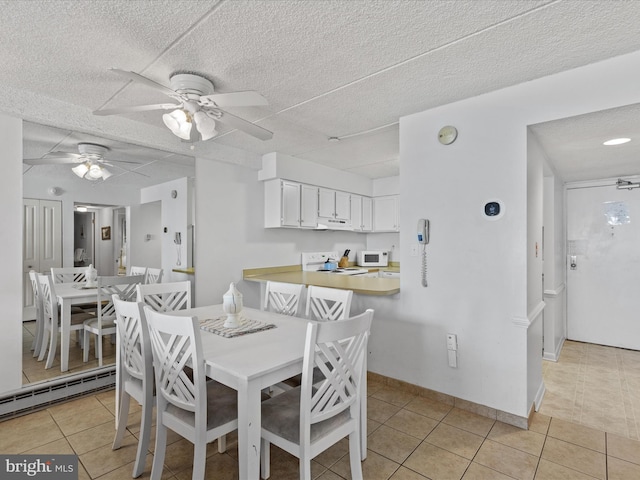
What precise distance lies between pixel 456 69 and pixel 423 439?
2.30 metres

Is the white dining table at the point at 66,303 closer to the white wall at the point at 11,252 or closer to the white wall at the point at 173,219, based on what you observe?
the white wall at the point at 11,252

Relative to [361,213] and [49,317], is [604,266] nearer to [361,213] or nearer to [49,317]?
[361,213]

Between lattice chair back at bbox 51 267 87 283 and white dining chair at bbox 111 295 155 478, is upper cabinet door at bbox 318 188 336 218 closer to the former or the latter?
lattice chair back at bbox 51 267 87 283

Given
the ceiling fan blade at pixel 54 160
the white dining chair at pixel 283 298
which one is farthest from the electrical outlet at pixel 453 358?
the ceiling fan blade at pixel 54 160

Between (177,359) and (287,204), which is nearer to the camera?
(177,359)

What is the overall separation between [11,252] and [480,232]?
3.30m

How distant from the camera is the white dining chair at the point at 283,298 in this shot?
2652mm

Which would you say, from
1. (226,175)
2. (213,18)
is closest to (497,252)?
(213,18)

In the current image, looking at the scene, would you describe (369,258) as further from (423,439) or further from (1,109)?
(1,109)

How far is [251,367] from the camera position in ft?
4.74

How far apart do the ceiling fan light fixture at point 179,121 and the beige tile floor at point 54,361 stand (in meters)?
1.79

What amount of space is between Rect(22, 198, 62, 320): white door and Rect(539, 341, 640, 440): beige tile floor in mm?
3854

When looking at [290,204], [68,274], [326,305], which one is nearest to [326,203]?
[290,204]

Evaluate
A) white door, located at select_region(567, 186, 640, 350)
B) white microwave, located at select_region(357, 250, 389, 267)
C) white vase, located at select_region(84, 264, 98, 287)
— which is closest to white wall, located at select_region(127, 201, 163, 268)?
white vase, located at select_region(84, 264, 98, 287)
